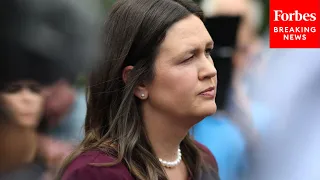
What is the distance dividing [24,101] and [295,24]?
0.98m

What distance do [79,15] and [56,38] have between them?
0.47 ft

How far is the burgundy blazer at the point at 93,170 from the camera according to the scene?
122 centimetres

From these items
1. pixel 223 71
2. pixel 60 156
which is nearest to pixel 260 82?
pixel 223 71

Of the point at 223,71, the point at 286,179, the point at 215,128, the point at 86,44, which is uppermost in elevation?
the point at 86,44

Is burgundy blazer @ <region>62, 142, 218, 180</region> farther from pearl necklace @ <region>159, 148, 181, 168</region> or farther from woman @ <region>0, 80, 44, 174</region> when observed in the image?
woman @ <region>0, 80, 44, 174</region>

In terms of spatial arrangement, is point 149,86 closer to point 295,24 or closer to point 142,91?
point 142,91

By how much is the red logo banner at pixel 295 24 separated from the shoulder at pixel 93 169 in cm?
96

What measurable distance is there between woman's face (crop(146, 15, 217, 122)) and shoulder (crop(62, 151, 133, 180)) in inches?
7.1

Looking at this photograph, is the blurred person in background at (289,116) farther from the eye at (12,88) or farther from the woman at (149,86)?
the eye at (12,88)

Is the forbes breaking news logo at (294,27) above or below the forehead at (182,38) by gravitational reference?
below

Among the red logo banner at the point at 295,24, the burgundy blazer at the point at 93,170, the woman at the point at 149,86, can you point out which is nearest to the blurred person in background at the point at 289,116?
the red logo banner at the point at 295,24

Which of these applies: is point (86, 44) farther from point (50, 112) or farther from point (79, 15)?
point (50, 112)

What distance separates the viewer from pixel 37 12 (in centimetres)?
146

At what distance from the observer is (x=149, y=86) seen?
134 cm
